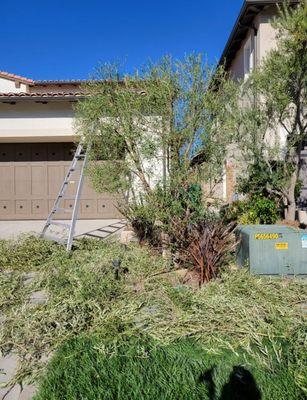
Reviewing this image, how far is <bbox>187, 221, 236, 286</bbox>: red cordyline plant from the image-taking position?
461 cm

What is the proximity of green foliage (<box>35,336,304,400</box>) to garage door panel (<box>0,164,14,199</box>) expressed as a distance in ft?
31.9

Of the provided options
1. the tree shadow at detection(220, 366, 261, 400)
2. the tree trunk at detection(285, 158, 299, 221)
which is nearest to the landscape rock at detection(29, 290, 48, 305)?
the tree shadow at detection(220, 366, 261, 400)

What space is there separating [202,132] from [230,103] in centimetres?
108

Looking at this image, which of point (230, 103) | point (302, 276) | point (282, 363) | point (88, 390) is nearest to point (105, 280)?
point (88, 390)

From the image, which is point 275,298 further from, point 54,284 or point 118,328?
point 54,284

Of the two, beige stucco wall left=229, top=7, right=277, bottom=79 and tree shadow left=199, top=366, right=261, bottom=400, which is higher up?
beige stucco wall left=229, top=7, right=277, bottom=79

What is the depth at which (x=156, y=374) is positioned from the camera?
2.69 meters

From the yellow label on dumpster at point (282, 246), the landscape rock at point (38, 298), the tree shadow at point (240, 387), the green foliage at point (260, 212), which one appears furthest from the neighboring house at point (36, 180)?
the tree shadow at point (240, 387)

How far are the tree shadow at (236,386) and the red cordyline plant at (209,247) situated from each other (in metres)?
1.88

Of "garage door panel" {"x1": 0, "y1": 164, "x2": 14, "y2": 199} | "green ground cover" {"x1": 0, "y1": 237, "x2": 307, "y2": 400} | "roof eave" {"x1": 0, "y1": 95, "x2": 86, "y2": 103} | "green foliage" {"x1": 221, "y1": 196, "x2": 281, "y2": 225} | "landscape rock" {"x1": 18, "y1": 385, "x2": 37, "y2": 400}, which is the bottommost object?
"landscape rock" {"x1": 18, "y1": 385, "x2": 37, "y2": 400}

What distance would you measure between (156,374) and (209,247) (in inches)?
89.3

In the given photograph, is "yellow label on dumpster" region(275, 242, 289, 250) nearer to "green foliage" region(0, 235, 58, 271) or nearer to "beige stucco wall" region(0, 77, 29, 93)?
"green foliage" region(0, 235, 58, 271)

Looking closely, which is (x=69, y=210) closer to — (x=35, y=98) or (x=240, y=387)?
(x=35, y=98)

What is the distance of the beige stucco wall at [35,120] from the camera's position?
1087 centimetres
